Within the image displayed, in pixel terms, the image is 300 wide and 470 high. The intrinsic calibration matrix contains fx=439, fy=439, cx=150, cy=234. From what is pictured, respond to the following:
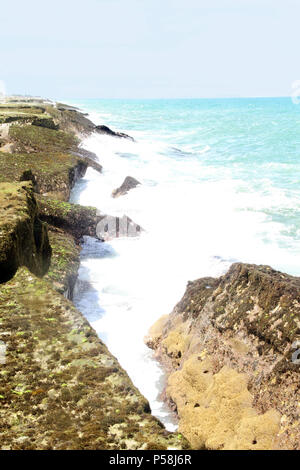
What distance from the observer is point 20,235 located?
972cm

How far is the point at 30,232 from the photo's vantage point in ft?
34.9

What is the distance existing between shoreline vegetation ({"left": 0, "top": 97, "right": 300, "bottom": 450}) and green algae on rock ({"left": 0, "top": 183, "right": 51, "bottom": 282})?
3 centimetres

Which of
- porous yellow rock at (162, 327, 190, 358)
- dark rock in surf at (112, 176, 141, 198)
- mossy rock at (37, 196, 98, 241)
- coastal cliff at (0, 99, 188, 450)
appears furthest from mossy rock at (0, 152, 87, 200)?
porous yellow rock at (162, 327, 190, 358)

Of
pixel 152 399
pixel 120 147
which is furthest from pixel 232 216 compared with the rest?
pixel 120 147

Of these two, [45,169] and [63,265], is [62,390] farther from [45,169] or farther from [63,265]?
[45,169]

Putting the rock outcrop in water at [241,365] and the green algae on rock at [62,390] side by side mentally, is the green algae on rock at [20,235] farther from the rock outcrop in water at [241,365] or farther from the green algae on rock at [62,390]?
the rock outcrop in water at [241,365]

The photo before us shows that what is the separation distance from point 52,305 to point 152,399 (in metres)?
3.02

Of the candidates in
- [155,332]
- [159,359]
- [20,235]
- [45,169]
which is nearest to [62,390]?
[20,235]

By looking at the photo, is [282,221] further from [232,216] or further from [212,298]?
[212,298]

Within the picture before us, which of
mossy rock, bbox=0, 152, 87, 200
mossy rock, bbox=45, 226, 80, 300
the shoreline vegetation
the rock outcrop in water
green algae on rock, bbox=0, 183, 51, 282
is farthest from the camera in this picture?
mossy rock, bbox=0, 152, 87, 200

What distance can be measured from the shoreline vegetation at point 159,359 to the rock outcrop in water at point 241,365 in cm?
2

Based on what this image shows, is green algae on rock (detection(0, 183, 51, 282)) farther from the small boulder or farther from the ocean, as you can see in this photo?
the small boulder

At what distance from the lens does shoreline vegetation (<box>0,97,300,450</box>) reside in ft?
17.9
